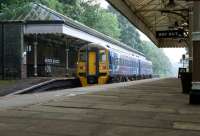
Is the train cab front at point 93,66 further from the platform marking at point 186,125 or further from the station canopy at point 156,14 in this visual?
the platform marking at point 186,125

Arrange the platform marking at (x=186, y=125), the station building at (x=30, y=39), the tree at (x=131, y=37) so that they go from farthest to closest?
the tree at (x=131, y=37), the station building at (x=30, y=39), the platform marking at (x=186, y=125)

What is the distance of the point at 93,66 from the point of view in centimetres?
3428

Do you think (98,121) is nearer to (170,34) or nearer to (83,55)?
(170,34)

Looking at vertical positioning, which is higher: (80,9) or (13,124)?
(80,9)

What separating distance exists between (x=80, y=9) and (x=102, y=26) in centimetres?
1506

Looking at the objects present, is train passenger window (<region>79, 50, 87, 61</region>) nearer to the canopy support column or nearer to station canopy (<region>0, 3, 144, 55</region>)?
station canopy (<region>0, 3, 144, 55</region>)

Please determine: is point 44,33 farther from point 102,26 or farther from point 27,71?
point 102,26

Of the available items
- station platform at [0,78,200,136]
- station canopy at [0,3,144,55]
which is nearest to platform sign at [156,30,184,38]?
station canopy at [0,3,144,55]

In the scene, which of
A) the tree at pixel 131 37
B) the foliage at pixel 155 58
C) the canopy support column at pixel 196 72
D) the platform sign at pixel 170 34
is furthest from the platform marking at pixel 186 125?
the foliage at pixel 155 58

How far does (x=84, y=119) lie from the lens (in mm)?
9234

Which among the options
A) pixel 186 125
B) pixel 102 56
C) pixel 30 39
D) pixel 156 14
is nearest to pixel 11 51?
pixel 30 39

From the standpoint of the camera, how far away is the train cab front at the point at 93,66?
34.1m

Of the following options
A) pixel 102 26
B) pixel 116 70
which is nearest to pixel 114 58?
pixel 116 70

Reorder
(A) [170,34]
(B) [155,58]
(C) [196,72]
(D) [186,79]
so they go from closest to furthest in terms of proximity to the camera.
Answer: (C) [196,72], (D) [186,79], (A) [170,34], (B) [155,58]
